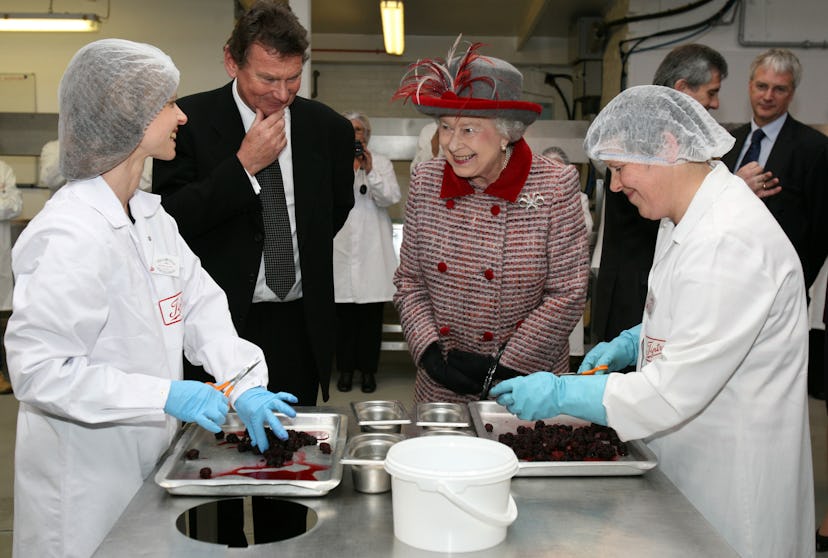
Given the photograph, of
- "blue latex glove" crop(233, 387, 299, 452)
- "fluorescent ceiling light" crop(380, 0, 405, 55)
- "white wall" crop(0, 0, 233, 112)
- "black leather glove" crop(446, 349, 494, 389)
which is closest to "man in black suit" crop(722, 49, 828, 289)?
"black leather glove" crop(446, 349, 494, 389)

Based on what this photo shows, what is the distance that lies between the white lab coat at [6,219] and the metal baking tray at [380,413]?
14.7 feet

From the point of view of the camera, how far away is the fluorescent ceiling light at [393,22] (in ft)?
19.9

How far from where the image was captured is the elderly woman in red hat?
6.40 ft

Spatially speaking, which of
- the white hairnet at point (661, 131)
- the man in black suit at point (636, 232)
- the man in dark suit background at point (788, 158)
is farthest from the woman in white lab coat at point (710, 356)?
the man in dark suit background at point (788, 158)

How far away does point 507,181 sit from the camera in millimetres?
2002

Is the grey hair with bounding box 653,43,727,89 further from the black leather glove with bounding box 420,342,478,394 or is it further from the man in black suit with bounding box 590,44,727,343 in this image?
the black leather glove with bounding box 420,342,478,394

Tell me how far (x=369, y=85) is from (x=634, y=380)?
9088mm

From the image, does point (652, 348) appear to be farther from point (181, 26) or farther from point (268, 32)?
point (181, 26)

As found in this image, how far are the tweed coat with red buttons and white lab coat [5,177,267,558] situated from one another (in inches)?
22.8

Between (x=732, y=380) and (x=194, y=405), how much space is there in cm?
96

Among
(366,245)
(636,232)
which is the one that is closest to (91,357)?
(636,232)

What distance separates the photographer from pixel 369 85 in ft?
33.0

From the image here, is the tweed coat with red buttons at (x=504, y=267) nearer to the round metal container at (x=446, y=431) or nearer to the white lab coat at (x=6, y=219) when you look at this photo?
the round metal container at (x=446, y=431)

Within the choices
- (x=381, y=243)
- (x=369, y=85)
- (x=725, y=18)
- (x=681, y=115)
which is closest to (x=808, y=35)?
(x=725, y=18)
